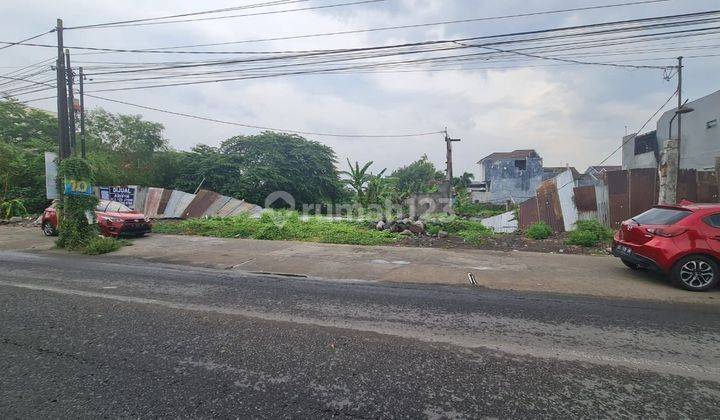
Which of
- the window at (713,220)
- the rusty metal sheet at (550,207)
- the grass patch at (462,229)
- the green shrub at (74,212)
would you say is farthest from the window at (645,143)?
the green shrub at (74,212)

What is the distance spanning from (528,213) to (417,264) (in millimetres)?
7261

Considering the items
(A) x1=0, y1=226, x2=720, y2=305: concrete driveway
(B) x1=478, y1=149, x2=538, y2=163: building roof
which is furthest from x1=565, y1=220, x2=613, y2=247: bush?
(B) x1=478, y1=149, x2=538, y2=163: building roof

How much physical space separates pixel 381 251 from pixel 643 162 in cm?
2422

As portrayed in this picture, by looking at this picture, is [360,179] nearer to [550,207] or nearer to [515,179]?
[550,207]

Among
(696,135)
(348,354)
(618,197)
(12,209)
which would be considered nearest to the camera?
(348,354)

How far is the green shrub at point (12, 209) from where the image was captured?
57.7ft

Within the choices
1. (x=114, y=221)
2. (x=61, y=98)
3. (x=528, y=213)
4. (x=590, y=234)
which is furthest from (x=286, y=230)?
(x=590, y=234)

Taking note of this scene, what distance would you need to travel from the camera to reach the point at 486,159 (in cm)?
5000

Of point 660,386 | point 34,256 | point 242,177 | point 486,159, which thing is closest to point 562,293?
point 660,386

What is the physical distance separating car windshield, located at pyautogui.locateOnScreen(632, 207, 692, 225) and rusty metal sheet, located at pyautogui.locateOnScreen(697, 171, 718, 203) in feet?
18.4

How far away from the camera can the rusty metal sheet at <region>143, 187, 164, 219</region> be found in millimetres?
17422

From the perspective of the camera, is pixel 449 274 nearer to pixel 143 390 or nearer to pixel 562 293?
pixel 562 293

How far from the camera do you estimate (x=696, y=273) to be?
605 centimetres

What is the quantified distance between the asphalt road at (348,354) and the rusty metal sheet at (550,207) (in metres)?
7.07
